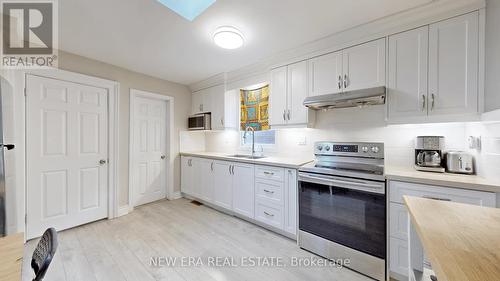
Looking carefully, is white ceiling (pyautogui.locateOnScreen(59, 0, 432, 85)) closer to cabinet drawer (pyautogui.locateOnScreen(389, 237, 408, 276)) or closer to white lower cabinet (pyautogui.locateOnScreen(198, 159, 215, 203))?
white lower cabinet (pyautogui.locateOnScreen(198, 159, 215, 203))

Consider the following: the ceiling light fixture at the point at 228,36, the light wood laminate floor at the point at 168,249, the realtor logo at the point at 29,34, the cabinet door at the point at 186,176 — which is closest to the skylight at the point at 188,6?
the ceiling light fixture at the point at 228,36

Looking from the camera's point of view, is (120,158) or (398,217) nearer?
(398,217)

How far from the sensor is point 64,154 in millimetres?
2531

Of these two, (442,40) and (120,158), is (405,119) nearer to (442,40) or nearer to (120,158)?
(442,40)

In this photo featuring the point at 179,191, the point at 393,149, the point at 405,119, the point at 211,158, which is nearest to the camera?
the point at 405,119

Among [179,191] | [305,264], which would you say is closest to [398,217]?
[305,264]

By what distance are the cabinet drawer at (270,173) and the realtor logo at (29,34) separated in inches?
102

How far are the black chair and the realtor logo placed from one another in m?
2.00

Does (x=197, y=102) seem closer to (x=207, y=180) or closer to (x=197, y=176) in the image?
(x=197, y=176)

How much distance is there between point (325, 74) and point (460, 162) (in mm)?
1463

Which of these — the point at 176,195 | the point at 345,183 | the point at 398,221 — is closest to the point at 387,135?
the point at 345,183

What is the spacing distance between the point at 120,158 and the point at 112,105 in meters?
0.85

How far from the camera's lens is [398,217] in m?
1.59

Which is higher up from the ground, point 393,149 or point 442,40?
point 442,40
